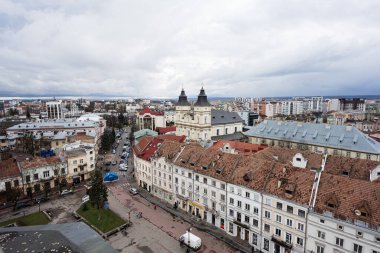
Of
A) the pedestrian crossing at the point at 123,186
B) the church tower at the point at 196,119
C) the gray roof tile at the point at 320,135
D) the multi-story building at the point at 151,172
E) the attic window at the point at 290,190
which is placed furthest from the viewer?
the church tower at the point at 196,119

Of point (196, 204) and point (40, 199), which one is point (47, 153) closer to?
point (40, 199)

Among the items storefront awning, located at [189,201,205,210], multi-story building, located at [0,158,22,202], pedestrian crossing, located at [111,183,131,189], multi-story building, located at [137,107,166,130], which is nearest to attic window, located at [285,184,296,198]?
storefront awning, located at [189,201,205,210]

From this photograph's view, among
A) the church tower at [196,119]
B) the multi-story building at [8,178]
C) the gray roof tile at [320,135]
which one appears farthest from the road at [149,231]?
the gray roof tile at [320,135]

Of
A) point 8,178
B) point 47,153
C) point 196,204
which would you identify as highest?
point 47,153

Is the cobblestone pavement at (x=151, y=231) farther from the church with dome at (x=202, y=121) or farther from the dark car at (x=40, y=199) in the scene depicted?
the church with dome at (x=202, y=121)

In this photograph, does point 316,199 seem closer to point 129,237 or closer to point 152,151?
point 129,237

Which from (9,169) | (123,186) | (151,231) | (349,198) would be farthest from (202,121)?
(349,198)
